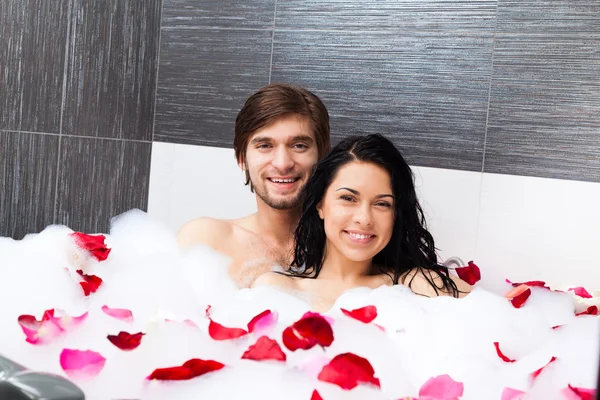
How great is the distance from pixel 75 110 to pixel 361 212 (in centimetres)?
108

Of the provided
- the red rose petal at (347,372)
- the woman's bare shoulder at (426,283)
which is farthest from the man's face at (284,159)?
the red rose petal at (347,372)

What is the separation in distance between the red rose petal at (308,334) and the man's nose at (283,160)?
0.94m

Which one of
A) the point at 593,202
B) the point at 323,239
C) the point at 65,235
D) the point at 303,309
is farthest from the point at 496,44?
the point at 65,235

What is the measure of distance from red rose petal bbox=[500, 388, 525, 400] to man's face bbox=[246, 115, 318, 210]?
3.45 ft

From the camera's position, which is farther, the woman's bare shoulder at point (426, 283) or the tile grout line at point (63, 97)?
the tile grout line at point (63, 97)

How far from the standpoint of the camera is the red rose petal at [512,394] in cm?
106

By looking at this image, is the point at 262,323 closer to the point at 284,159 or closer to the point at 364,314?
the point at 364,314

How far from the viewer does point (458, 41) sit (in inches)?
90.6

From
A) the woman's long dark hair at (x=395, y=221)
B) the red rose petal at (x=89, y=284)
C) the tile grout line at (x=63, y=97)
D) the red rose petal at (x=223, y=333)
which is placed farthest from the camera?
the tile grout line at (x=63, y=97)

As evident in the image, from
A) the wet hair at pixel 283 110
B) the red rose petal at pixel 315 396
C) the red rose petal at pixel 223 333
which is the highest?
the wet hair at pixel 283 110

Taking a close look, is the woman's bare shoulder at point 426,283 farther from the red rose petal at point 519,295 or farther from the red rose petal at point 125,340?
the red rose petal at point 125,340

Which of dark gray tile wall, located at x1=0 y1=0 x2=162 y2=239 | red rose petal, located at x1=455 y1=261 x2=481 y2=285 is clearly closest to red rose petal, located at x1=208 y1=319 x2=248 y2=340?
red rose petal, located at x1=455 y1=261 x2=481 y2=285

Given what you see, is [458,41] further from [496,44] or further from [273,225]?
[273,225]

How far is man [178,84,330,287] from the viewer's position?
2.05 m
